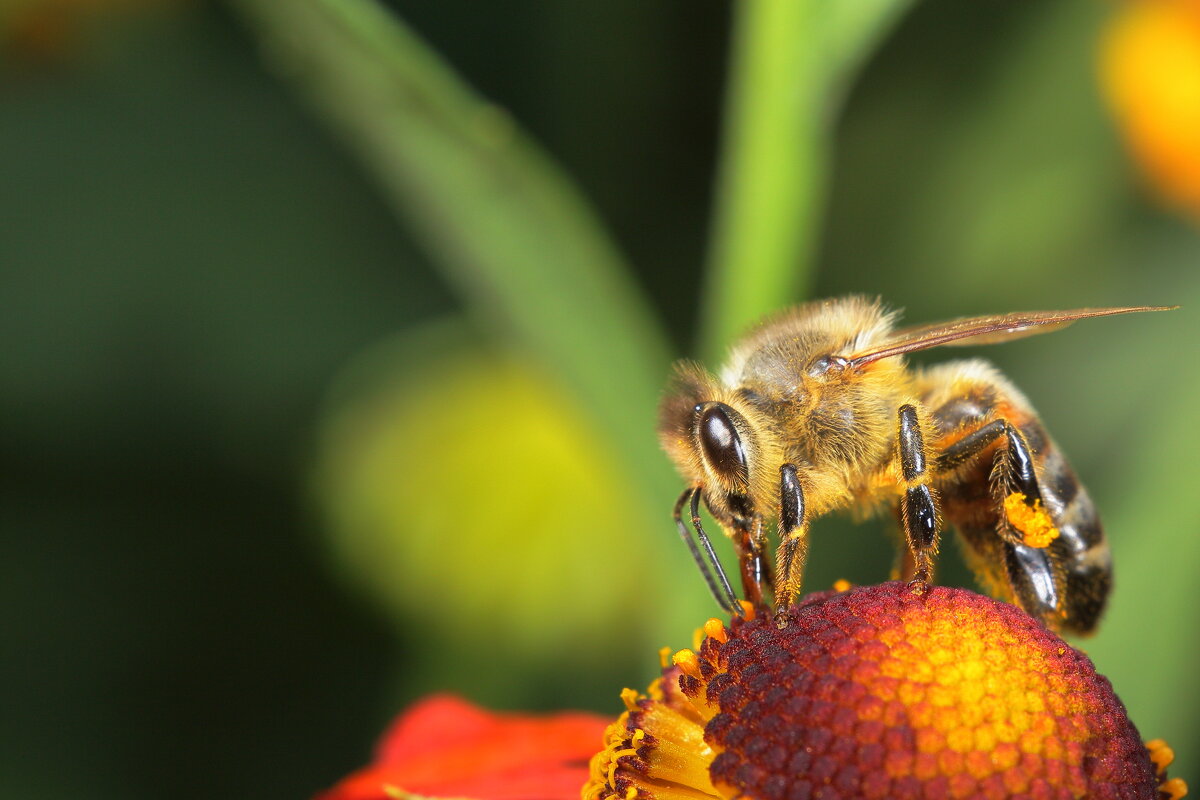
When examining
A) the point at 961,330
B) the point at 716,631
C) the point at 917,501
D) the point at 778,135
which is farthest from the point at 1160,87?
the point at 716,631

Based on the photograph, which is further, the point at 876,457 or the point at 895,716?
the point at 876,457

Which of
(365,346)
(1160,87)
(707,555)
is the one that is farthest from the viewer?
(365,346)

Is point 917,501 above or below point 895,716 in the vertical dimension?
above

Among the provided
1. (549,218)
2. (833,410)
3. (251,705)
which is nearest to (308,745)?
(251,705)

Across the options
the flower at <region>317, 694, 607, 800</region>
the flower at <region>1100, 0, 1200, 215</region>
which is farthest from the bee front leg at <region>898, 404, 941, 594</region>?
the flower at <region>1100, 0, 1200, 215</region>

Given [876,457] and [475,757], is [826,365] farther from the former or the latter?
[475,757]

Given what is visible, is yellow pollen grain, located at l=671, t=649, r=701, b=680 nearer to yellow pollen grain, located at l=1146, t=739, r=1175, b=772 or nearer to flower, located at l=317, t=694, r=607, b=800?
flower, located at l=317, t=694, r=607, b=800
